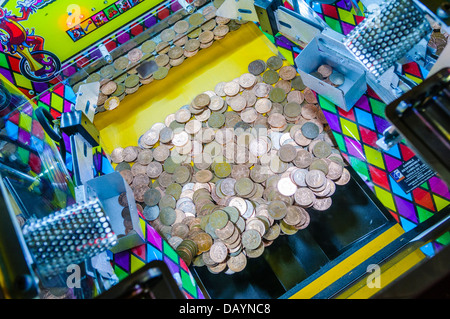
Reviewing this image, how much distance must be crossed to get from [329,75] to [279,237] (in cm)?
129

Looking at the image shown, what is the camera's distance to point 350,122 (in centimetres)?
266

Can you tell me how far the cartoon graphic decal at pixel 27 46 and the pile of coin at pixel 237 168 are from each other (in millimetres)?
960

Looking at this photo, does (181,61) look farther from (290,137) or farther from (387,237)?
(387,237)

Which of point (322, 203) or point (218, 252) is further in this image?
point (322, 203)

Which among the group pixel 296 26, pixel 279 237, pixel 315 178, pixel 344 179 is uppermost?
pixel 296 26

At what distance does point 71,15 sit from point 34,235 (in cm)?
213

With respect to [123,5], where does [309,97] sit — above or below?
below

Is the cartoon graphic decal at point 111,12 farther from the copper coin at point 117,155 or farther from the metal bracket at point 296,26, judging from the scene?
the metal bracket at point 296,26

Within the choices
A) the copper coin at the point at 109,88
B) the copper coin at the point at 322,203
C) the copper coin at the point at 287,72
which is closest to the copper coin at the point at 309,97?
the copper coin at the point at 287,72

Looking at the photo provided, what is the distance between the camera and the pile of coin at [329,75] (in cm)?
279

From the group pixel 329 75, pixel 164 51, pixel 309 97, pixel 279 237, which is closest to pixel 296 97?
Answer: pixel 309 97

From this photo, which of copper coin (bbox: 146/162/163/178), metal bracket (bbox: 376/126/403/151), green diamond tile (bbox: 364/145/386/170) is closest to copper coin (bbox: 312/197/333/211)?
green diamond tile (bbox: 364/145/386/170)

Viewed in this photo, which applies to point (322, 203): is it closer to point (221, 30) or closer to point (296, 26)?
point (296, 26)

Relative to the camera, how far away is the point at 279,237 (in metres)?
2.72
